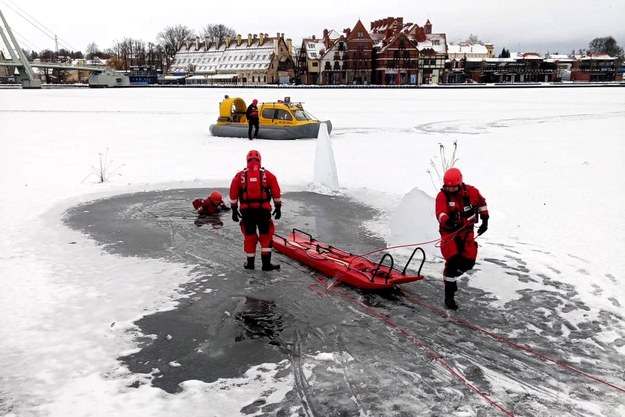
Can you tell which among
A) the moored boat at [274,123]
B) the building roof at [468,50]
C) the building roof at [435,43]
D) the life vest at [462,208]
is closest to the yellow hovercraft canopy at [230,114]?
the moored boat at [274,123]

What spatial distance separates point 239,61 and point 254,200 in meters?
93.5

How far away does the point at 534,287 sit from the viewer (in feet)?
20.6

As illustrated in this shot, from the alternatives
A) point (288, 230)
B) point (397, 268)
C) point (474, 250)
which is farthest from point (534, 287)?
point (288, 230)

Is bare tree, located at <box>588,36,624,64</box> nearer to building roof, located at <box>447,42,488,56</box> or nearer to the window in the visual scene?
building roof, located at <box>447,42,488,56</box>

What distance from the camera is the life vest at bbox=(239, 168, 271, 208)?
656 cm

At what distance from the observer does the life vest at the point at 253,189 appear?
21.5 feet

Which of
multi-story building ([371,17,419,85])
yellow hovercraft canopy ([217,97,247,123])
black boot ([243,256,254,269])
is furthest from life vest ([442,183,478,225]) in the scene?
multi-story building ([371,17,419,85])

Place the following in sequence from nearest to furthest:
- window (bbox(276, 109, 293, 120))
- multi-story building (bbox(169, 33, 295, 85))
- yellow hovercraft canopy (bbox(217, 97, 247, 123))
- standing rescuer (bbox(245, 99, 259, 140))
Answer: standing rescuer (bbox(245, 99, 259, 140)) → window (bbox(276, 109, 293, 120)) → yellow hovercraft canopy (bbox(217, 97, 247, 123)) → multi-story building (bbox(169, 33, 295, 85))

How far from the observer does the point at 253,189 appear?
259 inches

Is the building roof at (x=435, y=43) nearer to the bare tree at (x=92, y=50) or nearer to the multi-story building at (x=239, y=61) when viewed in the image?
the multi-story building at (x=239, y=61)

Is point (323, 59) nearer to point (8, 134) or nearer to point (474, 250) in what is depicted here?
point (8, 134)

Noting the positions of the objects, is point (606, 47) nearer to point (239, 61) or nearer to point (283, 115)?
point (239, 61)

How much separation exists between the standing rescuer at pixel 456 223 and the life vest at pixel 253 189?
2282 mm

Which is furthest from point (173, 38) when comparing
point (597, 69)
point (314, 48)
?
point (597, 69)
